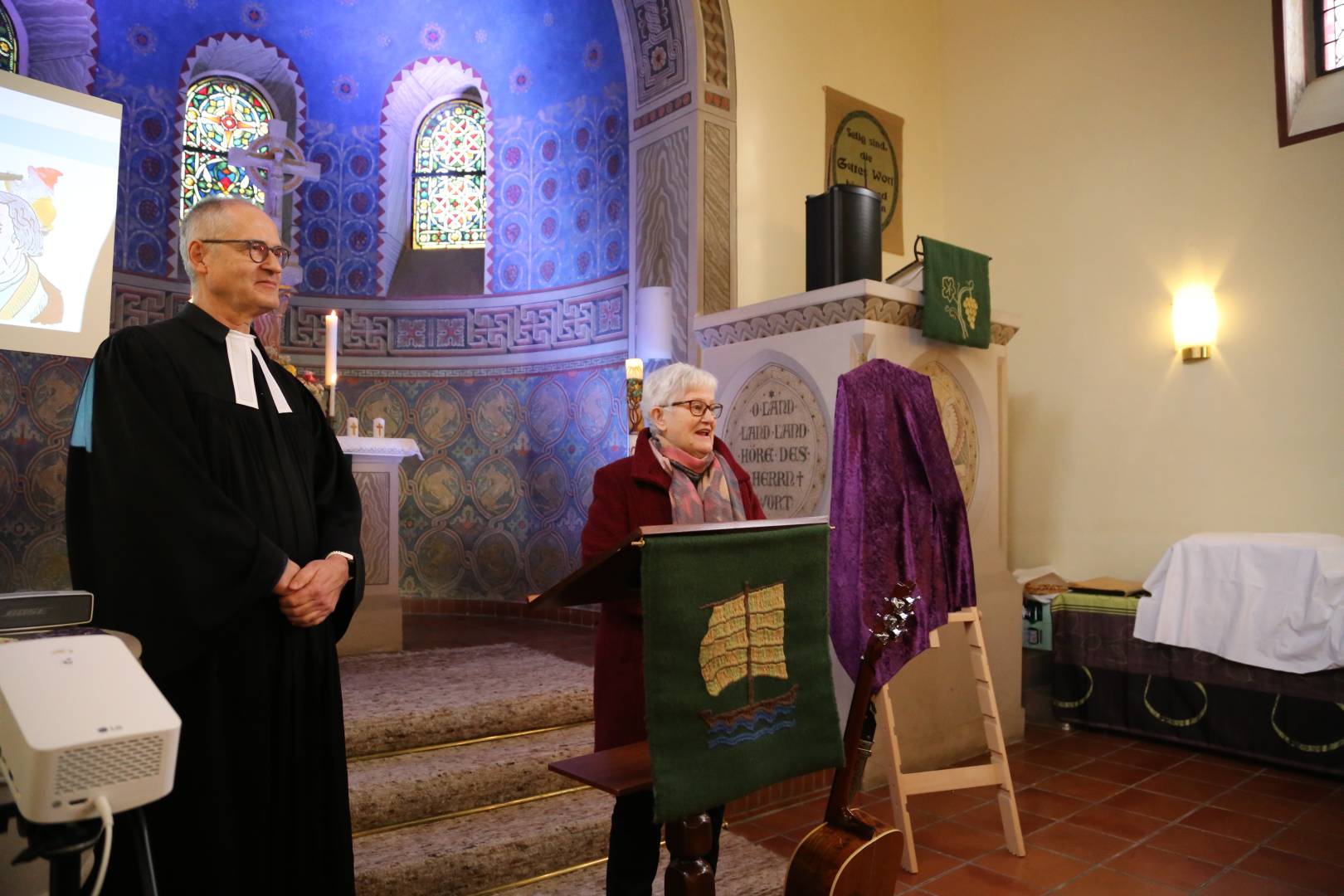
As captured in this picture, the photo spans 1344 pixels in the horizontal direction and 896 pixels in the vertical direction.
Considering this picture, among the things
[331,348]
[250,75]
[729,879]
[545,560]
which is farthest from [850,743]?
[250,75]

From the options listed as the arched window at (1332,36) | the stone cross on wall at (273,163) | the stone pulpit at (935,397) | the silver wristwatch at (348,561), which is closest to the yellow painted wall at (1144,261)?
the arched window at (1332,36)

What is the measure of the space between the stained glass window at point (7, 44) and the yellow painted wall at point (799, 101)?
510 cm

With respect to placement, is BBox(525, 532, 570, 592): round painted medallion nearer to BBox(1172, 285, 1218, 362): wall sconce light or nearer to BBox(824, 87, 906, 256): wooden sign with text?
BBox(824, 87, 906, 256): wooden sign with text

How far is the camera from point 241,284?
2.10 metres

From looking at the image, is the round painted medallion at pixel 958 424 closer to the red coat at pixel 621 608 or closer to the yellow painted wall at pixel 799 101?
the yellow painted wall at pixel 799 101

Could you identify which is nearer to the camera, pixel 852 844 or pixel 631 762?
pixel 631 762

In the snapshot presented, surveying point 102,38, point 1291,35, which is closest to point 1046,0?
point 1291,35

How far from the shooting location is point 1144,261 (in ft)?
18.2

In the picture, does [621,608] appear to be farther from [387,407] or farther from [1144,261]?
[387,407]

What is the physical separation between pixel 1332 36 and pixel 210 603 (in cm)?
615

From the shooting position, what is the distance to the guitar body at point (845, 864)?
212 cm

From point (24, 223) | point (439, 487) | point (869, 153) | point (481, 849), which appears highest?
point (869, 153)

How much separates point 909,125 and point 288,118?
5101 mm

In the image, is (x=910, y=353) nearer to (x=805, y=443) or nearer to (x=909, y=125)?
(x=805, y=443)
